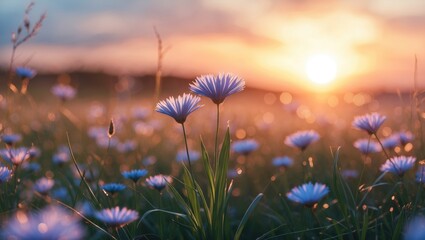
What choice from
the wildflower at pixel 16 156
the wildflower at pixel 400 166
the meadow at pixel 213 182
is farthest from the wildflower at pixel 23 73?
the wildflower at pixel 400 166

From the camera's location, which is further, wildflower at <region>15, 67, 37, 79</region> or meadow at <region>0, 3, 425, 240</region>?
wildflower at <region>15, 67, 37, 79</region>

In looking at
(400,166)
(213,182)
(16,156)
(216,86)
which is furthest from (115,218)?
(400,166)

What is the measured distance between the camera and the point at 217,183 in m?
1.42

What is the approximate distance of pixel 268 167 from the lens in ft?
10.4

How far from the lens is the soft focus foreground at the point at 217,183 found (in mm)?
1398

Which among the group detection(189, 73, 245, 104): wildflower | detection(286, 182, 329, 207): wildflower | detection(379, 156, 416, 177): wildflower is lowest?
detection(286, 182, 329, 207): wildflower

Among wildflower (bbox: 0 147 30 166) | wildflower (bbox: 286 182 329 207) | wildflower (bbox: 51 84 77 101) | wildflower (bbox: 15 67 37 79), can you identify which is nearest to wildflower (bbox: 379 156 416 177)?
wildflower (bbox: 286 182 329 207)

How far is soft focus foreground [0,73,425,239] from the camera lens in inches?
55.1

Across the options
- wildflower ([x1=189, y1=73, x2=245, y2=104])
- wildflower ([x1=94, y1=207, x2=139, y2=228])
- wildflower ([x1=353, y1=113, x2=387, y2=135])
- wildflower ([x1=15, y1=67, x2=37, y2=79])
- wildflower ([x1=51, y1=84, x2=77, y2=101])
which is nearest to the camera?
wildflower ([x1=94, y1=207, x2=139, y2=228])

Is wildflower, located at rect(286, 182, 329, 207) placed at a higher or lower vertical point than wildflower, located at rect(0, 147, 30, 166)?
higher

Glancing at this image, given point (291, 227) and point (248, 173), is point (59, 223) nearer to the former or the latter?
point (291, 227)

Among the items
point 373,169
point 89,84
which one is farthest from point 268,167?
point 89,84

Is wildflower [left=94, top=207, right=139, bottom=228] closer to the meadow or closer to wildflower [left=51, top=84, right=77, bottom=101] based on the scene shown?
the meadow

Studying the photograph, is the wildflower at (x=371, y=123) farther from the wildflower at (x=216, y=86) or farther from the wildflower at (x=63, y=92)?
the wildflower at (x=63, y=92)
